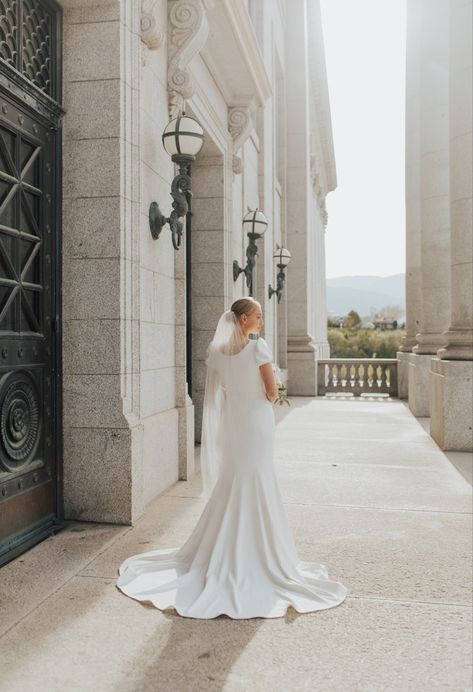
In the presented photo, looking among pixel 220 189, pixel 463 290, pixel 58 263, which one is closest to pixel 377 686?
pixel 58 263

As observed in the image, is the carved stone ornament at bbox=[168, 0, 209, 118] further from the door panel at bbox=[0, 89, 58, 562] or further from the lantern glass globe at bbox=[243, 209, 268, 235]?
the lantern glass globe at bbox=[243, 209, 268, 235]

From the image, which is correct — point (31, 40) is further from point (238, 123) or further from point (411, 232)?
point (411, 232)

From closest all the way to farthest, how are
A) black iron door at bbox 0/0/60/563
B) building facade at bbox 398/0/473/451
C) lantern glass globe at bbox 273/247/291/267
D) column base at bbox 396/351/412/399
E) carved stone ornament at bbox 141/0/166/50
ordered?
black iron door at bbox 0/0/60/563, carved stone ornament at bbox 141/0/166/50, building facade at bbox 398/0/473/451, lantern glass globe at bbox 273/247/291/267, column base at bbox 396/351/412/399

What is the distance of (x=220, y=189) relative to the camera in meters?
11.0

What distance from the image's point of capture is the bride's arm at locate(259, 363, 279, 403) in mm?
4609

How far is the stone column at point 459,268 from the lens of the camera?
10.1 m

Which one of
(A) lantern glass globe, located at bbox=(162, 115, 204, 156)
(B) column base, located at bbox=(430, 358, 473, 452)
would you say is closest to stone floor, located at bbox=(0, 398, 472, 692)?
(B) column base, located at bbox=(430, 358, 473, 452)

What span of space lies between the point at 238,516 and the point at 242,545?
20 cm

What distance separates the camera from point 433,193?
14930 millimetres

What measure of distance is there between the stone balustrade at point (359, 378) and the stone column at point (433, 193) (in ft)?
19.2

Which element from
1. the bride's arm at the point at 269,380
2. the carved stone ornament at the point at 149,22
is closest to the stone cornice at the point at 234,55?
the carved stone ornament at the point at 149,22

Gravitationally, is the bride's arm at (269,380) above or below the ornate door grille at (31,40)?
below

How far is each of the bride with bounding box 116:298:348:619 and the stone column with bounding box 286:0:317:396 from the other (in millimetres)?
16506

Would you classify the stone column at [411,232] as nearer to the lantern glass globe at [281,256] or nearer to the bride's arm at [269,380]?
the lantern glass globe at [281,256]
